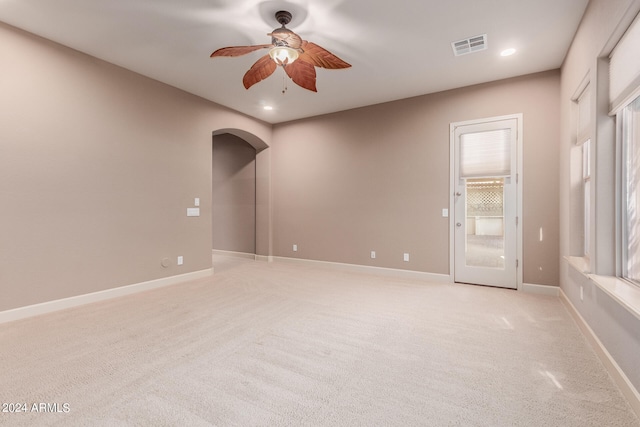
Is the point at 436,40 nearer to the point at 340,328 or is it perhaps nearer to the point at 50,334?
the point at 340,328

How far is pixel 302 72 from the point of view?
9.83 feet

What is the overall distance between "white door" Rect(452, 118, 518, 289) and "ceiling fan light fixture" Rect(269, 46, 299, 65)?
9.77ft

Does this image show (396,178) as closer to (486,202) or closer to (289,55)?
(486,202)

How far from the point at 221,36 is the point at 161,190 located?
234 cm

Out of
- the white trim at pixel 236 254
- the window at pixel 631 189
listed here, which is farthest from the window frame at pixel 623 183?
the white trim at pixel 236 254

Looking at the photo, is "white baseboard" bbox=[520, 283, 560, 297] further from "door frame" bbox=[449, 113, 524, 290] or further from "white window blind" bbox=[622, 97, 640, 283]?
"white window blind" bbox=[622, 97, 640, 283]

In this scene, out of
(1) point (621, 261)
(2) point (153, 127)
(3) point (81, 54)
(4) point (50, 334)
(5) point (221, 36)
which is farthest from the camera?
(2) point (153, 127)

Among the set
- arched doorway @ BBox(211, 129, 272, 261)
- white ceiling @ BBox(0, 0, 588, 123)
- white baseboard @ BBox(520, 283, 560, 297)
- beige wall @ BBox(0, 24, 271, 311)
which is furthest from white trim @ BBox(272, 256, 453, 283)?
white ceiling @ BBox(0, 0, 588, 123)

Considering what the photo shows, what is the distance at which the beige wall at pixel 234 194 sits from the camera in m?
6.79

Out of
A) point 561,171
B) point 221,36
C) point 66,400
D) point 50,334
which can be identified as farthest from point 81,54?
point 561,171

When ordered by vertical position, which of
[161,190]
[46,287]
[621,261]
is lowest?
[46,287]

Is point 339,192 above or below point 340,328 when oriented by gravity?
above

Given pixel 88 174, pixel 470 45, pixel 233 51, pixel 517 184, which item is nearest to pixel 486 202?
pixel 517 184

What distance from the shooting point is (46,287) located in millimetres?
3275
